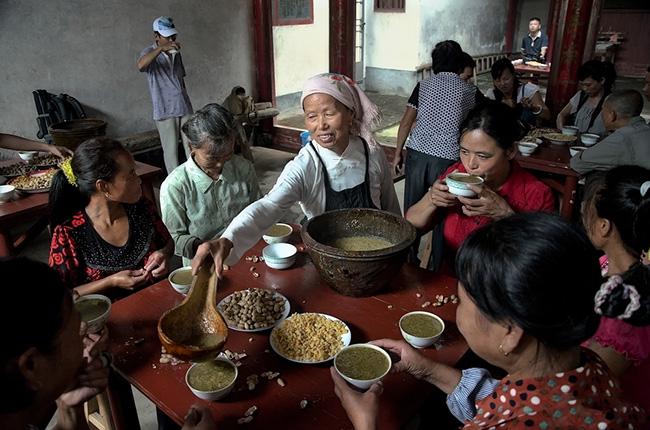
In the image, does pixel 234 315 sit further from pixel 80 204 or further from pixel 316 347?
pixel 80 204

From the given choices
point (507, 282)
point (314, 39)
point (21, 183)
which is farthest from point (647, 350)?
point (314, 39)

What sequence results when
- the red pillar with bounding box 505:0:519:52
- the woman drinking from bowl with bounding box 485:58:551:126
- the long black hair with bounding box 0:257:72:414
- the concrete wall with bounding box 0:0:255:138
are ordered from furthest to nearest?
the red pillar with bounding box 505:0:519:52 < the concrete wall with bounding box 0:0:255:138 < the woman drinking from bowl with bounding box 485:58:551:126 < the long black hair with bounding box 0:257:72:414

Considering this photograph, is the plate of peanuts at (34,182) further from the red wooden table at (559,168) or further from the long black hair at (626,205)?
the red wooden table at (559,168)

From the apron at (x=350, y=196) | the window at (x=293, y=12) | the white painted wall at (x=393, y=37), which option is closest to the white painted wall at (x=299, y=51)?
the window at (x=293, y=12)

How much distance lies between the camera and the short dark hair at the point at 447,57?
13.6 feet

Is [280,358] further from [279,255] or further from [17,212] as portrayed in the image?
[17,212]

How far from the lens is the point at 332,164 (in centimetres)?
253

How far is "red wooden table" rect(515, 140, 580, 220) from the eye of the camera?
423cm

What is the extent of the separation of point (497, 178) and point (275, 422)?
1.70 m

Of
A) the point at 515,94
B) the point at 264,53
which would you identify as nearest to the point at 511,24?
the point at 264,53

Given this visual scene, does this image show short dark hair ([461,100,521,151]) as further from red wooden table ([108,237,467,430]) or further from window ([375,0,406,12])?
window ([375,0,406,12])

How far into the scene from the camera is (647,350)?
1.60 meters

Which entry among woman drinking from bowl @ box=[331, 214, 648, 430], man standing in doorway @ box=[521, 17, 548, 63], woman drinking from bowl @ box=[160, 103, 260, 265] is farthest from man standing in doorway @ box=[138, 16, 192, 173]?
man standing in doorway @ box=[521, 17, 548, 63]

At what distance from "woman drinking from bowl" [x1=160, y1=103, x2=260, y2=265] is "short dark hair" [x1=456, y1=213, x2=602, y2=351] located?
1.91 meters
